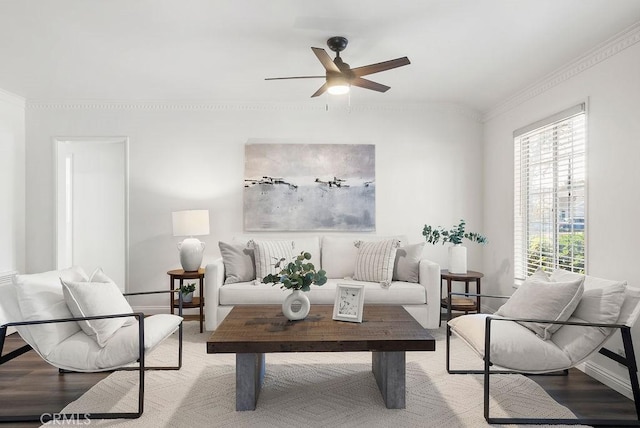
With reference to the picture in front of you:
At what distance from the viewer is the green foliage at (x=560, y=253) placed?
344 centimetres

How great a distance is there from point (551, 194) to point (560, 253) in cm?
55

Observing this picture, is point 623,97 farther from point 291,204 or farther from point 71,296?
point 71,296

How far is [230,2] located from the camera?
8.65 feet

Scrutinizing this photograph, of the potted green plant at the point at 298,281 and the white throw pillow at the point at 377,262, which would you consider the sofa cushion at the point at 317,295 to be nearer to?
the white throw pillow at the point at 377,262

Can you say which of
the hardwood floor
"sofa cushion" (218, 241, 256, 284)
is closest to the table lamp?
"sofa cushion" (218, 241, 256, 284)

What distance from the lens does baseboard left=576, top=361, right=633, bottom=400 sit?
2770mm

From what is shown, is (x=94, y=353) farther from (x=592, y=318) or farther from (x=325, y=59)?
(x=592, y=318)

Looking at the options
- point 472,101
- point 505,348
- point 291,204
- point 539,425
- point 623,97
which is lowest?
point 539,425

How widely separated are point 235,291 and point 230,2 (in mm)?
2484

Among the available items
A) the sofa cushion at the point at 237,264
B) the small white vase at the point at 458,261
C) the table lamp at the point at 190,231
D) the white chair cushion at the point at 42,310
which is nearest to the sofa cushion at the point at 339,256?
the small white vase at the point at 458,261

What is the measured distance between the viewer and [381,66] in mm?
2967

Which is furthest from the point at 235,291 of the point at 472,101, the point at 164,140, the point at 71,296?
the point at 472,101

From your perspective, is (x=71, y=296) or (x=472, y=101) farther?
(x=472, y=101)
